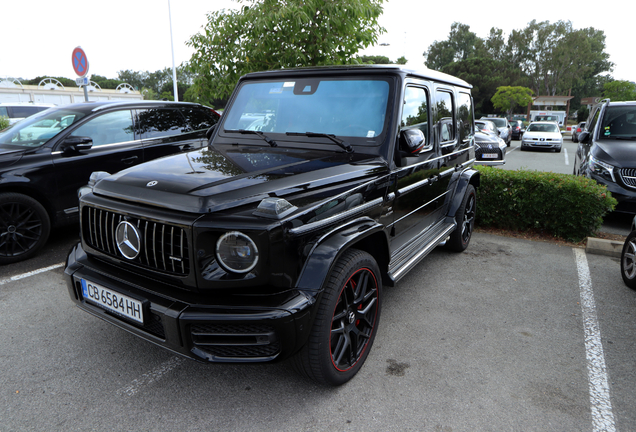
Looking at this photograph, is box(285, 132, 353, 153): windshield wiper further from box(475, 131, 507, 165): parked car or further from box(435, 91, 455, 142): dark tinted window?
box(475, 131, 507, 165): parked car

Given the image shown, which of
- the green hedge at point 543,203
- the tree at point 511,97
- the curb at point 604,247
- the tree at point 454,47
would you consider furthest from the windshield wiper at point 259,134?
the tree at point 454,47

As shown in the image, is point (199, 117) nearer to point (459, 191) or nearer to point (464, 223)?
point (459, 191)

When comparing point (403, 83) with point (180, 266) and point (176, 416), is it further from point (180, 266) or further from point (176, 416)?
point (176, 416)

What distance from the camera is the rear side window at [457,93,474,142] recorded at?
4773 millimetres

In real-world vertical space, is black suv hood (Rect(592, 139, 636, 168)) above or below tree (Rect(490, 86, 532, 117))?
below

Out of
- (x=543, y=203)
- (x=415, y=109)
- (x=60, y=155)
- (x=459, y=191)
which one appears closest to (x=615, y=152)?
(x=543, y=203)

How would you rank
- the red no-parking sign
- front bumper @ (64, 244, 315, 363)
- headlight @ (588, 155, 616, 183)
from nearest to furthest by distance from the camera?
1. front bumper @ (64, 244, 315, 363)
2. headlight @ (588, 155, 616, 183)
3. the red no-parking sign

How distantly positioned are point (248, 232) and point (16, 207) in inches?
152

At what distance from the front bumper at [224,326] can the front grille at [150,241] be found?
0.16 m

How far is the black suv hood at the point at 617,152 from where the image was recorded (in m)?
6.25

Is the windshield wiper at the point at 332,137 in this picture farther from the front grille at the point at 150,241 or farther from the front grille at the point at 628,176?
the front grille at the point at 628,176

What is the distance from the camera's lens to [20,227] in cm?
461

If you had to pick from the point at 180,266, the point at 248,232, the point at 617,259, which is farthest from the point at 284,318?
the point at 617,259

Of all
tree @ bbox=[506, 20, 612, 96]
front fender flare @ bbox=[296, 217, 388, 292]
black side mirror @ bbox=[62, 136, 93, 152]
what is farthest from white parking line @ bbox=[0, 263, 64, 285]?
tree @ bbox=[506, 20, 612, 96]
